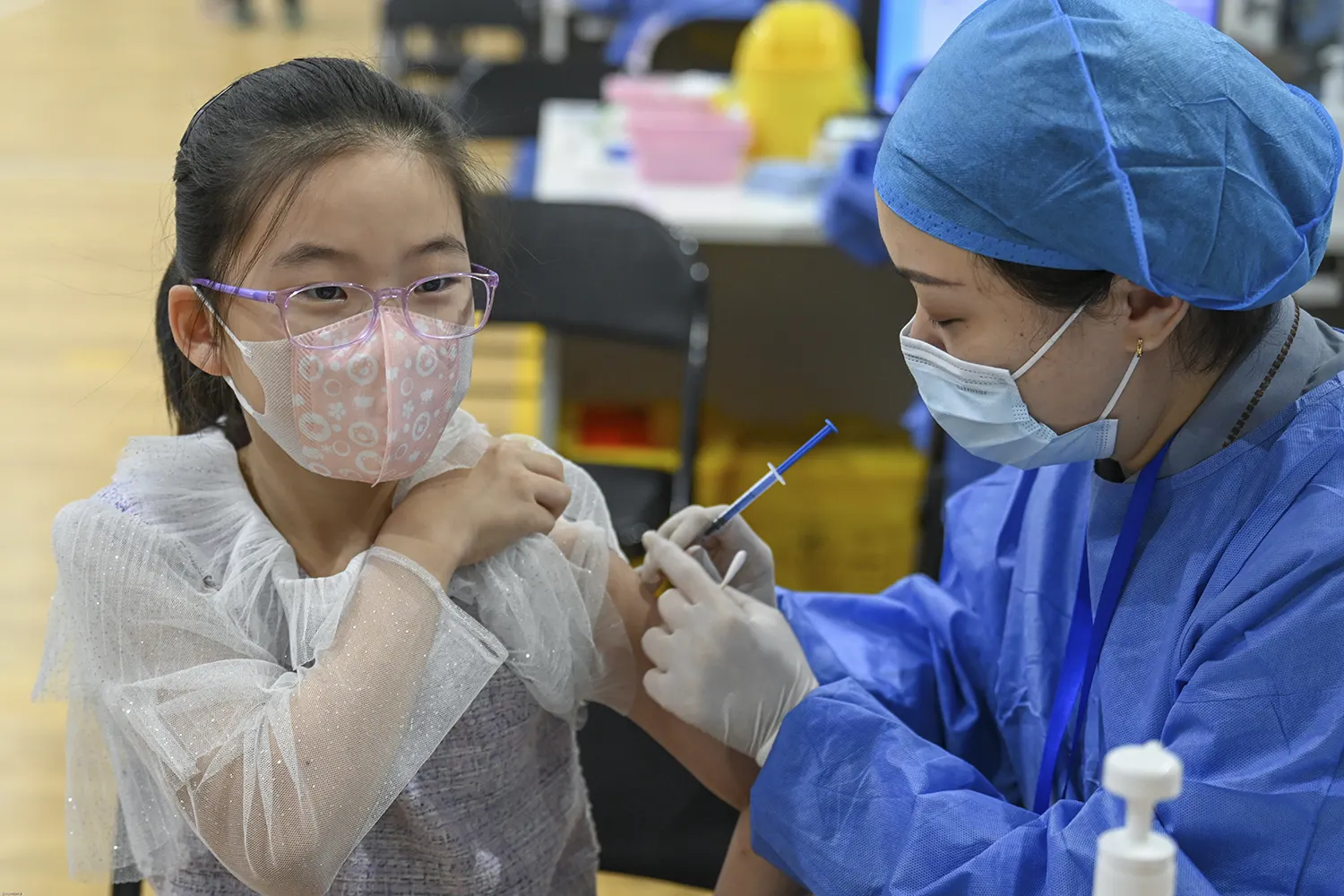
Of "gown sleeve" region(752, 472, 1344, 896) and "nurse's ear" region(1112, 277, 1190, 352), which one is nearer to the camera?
"gown sleeve" region(752, 472, 1344, 896)

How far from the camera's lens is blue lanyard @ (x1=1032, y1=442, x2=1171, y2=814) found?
3.96 feet

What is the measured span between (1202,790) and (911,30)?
8.56ft

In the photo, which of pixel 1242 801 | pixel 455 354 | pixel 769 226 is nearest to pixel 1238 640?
pixel 1242 801

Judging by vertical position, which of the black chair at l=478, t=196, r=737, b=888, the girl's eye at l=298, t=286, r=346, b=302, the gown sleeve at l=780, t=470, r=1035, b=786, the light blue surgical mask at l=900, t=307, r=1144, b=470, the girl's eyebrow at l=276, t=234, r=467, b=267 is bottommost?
the black chair at l=478, t=196, r=737, b=888

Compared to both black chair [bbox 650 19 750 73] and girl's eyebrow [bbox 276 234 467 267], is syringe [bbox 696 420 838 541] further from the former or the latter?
black chair [bbox 650 19 750 73]

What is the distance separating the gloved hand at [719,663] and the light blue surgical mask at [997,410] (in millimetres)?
259

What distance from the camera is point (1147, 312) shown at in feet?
3.69

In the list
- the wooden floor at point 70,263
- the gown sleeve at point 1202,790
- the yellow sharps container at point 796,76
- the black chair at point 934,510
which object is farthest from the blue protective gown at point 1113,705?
the yellow sharps container at point 796,76

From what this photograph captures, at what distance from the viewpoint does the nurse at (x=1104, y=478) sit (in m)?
1.03

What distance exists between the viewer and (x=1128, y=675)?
1188mm

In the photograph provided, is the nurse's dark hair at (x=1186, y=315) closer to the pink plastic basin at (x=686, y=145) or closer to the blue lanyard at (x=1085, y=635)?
the blue lanyard at (x=1085, y=635)

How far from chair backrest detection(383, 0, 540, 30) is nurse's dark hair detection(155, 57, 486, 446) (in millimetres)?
4656

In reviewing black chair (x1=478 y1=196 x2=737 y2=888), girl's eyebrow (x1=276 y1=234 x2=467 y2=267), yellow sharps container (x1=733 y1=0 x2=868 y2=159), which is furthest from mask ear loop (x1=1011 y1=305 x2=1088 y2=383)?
yellow sharps container (x1=733 y1=0 x2=868 y2=159)

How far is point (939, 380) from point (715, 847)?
0.64 m
